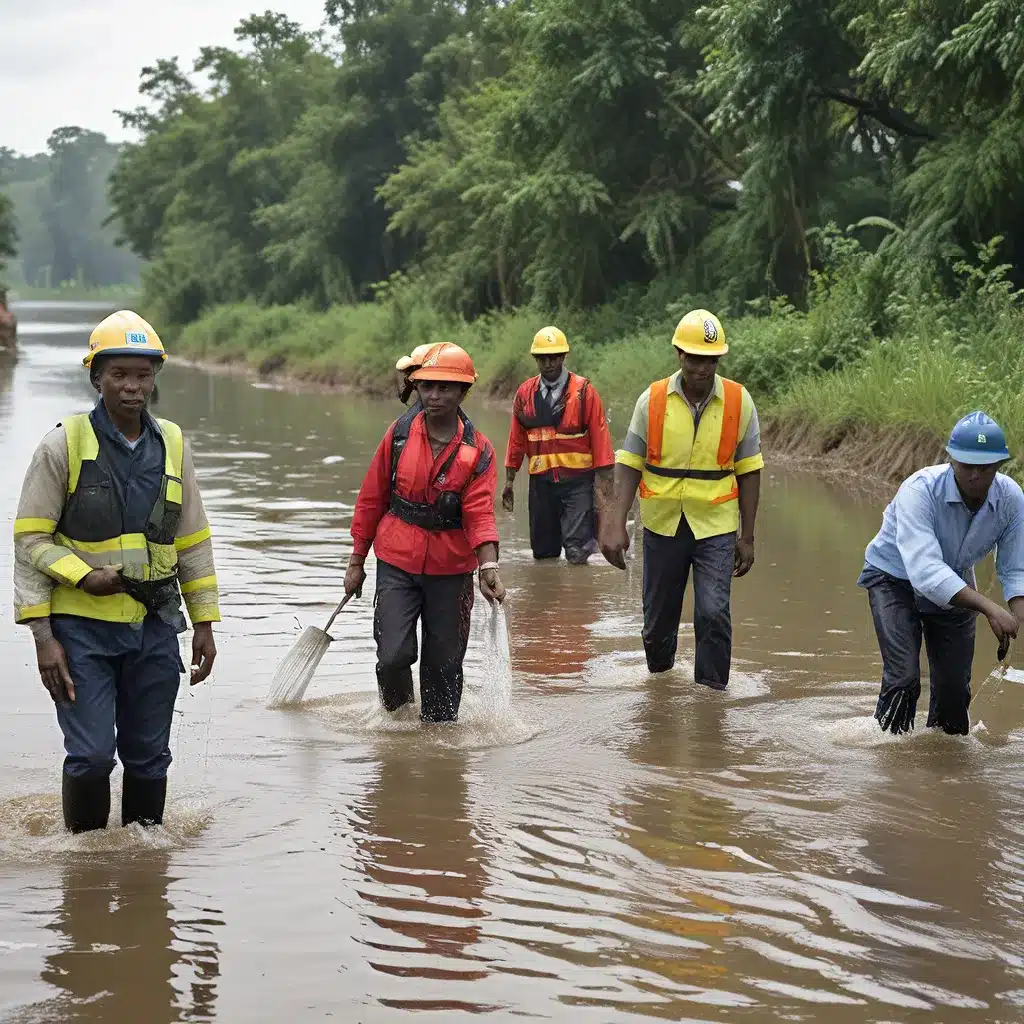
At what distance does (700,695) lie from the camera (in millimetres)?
8852

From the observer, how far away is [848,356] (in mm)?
21094

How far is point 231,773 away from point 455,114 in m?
37.9

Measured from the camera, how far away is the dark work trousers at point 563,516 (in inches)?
501

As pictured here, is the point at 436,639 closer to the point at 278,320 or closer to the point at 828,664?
the point at 828,664

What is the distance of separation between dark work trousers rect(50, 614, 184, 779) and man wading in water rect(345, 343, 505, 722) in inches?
72.1

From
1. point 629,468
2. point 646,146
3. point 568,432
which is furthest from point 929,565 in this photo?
point 646,146

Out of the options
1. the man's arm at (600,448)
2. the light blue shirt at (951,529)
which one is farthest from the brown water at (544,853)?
the man's arm at (600,448)

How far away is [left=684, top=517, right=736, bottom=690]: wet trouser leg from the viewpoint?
8602 millimetres

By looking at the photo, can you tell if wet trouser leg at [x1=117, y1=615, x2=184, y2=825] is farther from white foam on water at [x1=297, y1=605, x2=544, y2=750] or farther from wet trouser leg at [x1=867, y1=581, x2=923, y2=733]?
wet trouser leg at [x1=867, y1=581, x2=923, y2=733]

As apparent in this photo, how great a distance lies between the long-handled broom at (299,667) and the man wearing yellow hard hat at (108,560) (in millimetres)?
2439

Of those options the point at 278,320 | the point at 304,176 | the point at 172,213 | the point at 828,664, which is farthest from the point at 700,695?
the point at 172,213

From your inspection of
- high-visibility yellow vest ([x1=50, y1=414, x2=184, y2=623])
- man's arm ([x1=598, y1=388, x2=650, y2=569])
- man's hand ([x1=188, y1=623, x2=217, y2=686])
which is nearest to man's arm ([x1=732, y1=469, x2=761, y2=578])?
man's arm ([x1=598, y1=388, x2=650, y2=569])

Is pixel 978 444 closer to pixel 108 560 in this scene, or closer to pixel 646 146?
pixel 108 560

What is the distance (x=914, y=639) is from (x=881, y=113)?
17150 millimetres
